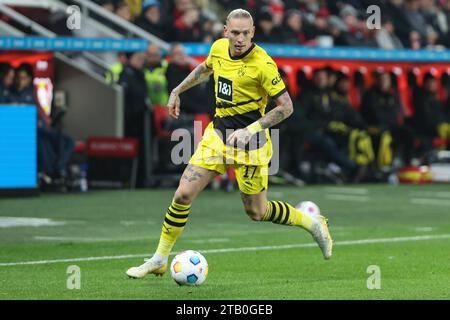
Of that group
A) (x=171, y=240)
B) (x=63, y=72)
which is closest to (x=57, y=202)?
(x=63, y=72)

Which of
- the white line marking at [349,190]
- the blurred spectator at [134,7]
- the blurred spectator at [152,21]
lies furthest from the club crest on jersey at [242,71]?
the blurred spectator at [134,7]

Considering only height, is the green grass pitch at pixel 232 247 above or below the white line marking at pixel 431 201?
above

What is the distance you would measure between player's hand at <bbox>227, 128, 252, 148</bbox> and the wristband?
2.0 inches

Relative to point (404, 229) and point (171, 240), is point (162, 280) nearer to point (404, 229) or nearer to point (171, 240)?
point (171, 240)

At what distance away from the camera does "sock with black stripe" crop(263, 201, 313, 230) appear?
10.7 m

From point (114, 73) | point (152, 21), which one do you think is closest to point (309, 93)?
point (152, 21)

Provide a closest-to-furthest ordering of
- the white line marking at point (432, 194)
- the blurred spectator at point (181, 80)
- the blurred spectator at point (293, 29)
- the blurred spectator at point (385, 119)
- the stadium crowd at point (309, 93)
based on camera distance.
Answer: the white line marking at point (432, 194)
the blurred spectator at point (181, 80)
the stadium crowd at point (309, 93)
the blurred spectator at point (385, 119)
the blurred spectator at point (293, 29)

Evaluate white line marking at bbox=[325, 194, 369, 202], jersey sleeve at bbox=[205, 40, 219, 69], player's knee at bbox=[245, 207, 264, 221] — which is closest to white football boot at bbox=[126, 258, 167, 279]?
player's knee at bbox=[245, 207, 264, 221]

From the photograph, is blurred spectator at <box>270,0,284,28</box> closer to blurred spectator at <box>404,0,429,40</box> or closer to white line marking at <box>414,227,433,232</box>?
blurred spectator at <box>404,0,429,40</box>

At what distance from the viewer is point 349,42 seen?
80.0 feet

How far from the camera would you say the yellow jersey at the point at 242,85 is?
1009 centimetres

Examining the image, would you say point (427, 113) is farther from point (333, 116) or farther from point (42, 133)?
point (42, 133)

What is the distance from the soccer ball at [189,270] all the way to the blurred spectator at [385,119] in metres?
14.4

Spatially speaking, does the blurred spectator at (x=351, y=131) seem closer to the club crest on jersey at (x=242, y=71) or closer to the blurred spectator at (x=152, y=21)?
the blurred spectator at (x=152, y=21)
